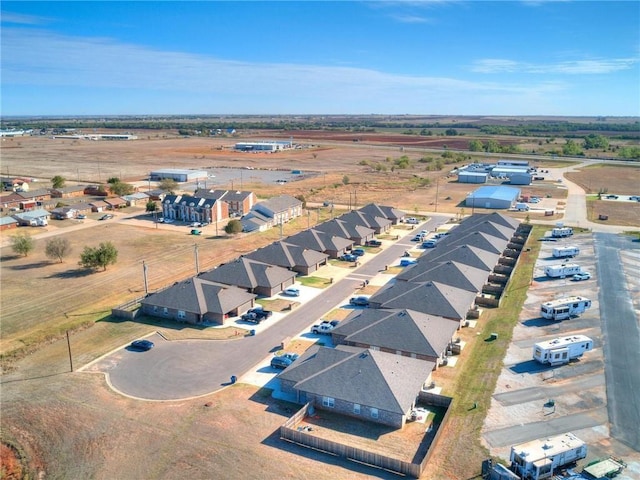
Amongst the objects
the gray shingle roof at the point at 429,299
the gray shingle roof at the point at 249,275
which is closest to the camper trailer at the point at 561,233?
the gray shingle roof at the point at 429,299

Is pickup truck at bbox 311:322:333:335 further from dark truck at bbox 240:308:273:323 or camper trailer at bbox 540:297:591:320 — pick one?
camper trailer at bbox 540:297:591:320

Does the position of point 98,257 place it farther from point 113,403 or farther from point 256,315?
point 113,403

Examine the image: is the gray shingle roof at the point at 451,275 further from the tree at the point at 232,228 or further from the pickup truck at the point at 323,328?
the tree at the point at 232,228

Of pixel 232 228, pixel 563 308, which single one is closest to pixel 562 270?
pixel 563 308

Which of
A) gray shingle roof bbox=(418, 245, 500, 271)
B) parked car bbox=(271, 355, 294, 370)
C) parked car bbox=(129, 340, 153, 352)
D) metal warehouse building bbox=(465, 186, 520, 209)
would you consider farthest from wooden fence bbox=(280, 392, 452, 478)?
metal warehouse building bbox=(465, 186, 520, 209)

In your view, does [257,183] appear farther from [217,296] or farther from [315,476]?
[315,476]
